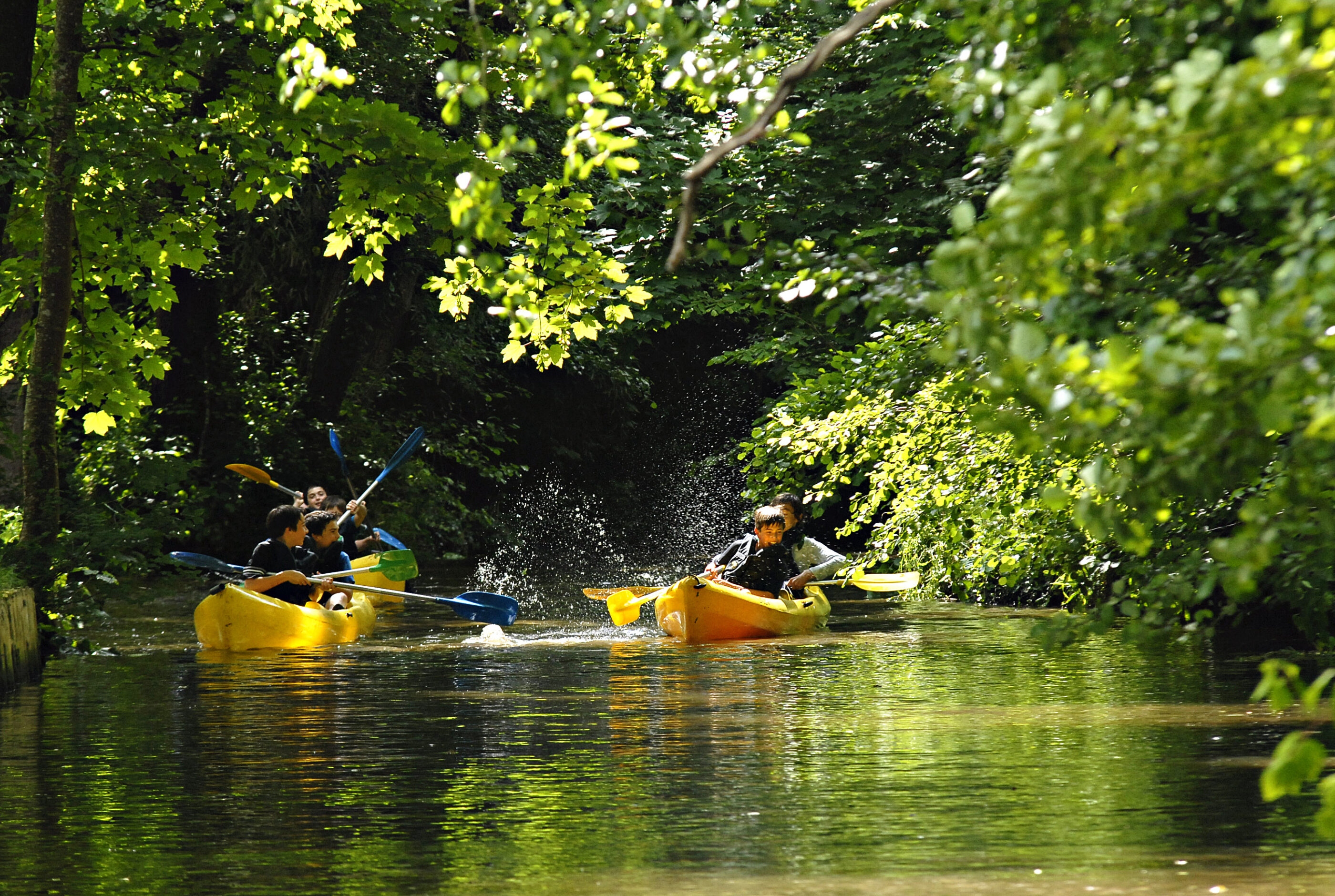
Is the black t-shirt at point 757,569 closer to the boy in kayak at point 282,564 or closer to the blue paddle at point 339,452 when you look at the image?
the boy in kayak at point 282,564

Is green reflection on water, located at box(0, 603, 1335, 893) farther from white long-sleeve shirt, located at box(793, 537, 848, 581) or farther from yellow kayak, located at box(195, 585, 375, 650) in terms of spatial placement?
white long-sleeve shirt, located at box(793, 537, 848, 581)

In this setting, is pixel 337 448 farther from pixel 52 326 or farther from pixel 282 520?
pixel 52 326

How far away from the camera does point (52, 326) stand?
11867 millimetres

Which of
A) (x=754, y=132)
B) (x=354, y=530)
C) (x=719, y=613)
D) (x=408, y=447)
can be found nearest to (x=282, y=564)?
(x=719, y=613)

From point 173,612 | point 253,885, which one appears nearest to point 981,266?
point 253,885

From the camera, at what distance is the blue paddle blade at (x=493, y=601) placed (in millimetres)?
14820

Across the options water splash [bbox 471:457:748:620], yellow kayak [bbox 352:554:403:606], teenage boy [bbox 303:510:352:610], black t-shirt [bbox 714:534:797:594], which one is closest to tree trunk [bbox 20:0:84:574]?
teenage boy [bbox 303:510:352:610]

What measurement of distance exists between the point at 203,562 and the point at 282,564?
101 cm

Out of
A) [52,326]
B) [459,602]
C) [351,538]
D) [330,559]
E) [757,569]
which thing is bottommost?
[459,602]

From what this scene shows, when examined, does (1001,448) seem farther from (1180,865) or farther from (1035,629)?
(1035,629)

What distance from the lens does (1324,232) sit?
2814mm

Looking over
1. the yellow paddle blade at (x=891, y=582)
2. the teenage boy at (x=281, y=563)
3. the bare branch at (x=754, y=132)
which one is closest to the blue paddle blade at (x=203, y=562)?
the teenage boy at (x=281, y=563)

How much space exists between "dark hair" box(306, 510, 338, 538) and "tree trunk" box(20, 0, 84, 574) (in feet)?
11.0

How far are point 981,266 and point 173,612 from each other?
16.4m
